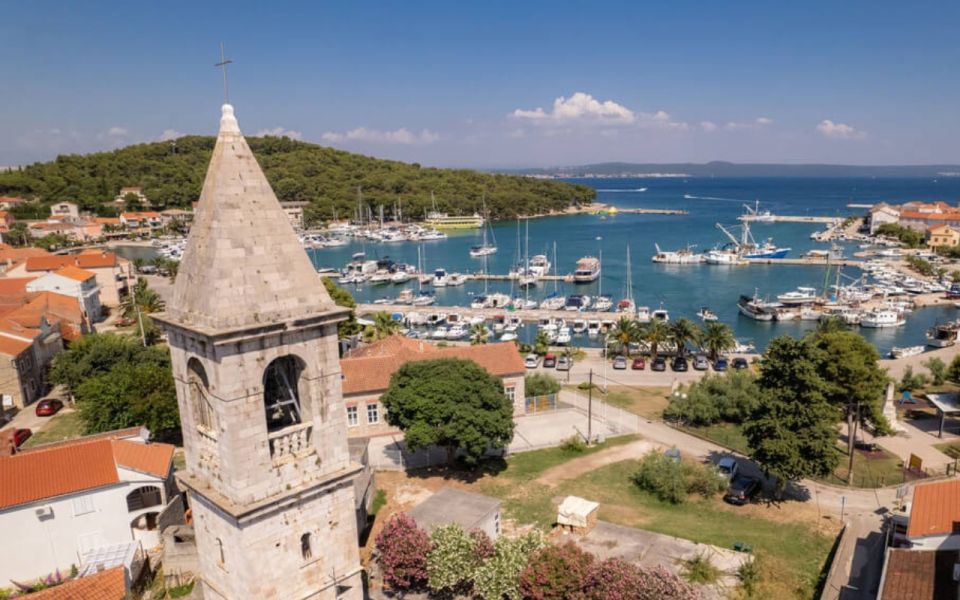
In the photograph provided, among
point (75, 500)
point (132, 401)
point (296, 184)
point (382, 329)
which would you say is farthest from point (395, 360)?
point (296, 184)

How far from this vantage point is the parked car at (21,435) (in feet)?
106

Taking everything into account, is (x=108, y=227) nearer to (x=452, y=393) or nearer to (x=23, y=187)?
(x=23, y=187)

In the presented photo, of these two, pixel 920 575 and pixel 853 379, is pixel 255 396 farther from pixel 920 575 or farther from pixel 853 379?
pixel 853 379

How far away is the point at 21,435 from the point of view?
3297 cm

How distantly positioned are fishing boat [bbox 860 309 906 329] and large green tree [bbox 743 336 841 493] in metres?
45.1

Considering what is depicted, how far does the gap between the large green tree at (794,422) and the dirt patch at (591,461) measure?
647 centimetres

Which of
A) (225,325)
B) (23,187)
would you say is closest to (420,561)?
(225,325)

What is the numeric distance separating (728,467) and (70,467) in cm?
2844

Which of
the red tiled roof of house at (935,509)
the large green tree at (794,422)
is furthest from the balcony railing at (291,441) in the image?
the large green tree at (794,422)

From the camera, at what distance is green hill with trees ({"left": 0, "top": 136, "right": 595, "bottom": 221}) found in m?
146

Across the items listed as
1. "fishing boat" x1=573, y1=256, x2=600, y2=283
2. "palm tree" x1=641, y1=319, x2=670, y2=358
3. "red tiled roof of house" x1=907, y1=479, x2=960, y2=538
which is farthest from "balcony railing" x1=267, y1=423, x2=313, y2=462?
"fishing boat" x1=573, y1=256, x2=600, y2=283

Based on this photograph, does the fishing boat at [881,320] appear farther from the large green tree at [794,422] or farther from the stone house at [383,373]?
the stone house at [383,373]

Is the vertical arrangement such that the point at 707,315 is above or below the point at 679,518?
below

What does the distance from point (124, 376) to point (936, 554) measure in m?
35.9
